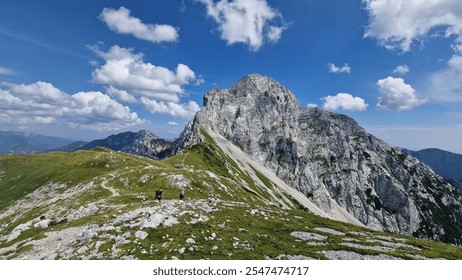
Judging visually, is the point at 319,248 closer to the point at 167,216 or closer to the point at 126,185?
the point at 167,216

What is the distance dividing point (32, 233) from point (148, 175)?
4152 cm

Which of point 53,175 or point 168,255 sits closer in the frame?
point 168,255

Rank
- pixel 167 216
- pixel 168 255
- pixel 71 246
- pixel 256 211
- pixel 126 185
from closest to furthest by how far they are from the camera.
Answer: pixel 168 255, pixel 71 246, pixel 167 216, pixel 256 211, pixel 126 185

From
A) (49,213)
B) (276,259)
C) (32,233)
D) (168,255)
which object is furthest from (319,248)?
(49,213)

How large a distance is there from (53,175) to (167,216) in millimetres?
94543

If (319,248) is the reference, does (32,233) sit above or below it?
below

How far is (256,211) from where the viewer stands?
50375 mm

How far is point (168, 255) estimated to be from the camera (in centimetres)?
2892

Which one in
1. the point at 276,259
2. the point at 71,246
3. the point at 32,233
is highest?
A: the point at 276,259

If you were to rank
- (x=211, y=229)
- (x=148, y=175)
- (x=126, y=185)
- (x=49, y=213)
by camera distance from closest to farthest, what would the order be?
1. (x=211, y=229)
2. (x=49, y=213)
3. (x=126, y=185)
4. (x=148, y=175)

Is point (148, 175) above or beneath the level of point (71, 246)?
above

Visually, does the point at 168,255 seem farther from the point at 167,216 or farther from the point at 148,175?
the point at 148,175
